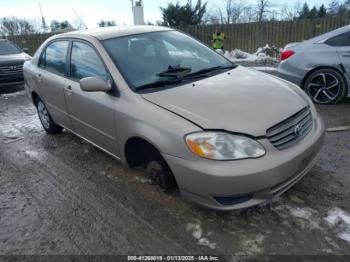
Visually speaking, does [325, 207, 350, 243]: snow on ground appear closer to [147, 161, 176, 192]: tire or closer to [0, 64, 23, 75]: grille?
[147, 161, 176, 192]: tire

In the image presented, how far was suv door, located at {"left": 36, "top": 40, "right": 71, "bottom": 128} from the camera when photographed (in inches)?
166

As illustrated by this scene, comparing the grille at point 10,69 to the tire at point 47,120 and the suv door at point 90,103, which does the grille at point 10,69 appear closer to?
the tire at point 47,120

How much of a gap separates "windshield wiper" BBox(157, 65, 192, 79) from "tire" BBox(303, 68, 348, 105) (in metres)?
3.22

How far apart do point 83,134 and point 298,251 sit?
2.92m

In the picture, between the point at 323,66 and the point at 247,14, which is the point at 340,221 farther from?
the point at 247,14

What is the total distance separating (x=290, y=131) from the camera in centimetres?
269

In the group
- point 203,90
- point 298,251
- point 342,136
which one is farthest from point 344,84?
point 298,251

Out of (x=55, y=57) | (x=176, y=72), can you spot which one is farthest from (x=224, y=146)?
(x=55, y=57)

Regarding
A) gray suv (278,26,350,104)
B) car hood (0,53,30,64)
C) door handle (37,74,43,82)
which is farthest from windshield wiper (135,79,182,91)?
car hood (0,53,30,64)

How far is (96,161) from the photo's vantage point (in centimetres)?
416

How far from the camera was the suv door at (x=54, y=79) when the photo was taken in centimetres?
422

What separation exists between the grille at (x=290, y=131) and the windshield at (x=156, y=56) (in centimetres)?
123

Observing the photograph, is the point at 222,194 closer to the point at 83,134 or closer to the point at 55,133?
the point at 83,134

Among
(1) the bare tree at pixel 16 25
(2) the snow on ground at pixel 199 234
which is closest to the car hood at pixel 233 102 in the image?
(2) the snow on ground at pixel 199 234
